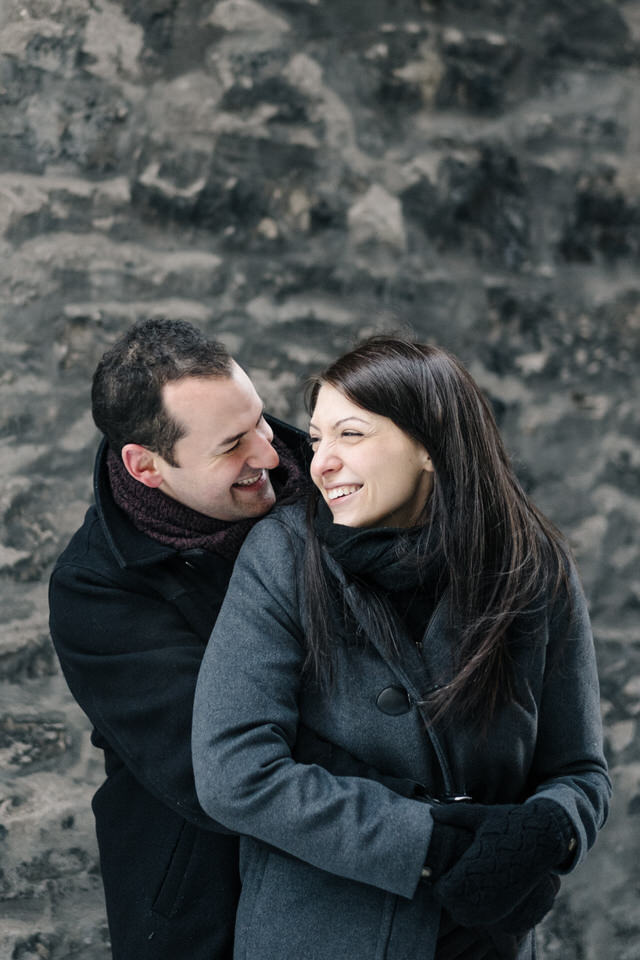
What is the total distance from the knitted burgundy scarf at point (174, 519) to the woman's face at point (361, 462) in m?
0.22

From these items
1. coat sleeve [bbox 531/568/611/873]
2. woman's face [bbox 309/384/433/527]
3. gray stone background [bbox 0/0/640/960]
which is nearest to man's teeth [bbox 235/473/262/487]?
woman's face [bbox 309/384/433/527]

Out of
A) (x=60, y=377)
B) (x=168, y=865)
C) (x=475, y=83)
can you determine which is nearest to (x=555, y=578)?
(x=168, y=865)

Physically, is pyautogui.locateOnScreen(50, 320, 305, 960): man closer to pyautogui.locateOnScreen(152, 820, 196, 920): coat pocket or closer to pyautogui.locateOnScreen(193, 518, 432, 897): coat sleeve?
pyautogui.locateOnScreen(152, 820, 196, 920): coat pocket

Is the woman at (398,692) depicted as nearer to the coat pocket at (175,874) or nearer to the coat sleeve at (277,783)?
the coat sleeve at (277,783)

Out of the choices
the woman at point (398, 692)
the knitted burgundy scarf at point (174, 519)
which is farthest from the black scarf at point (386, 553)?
the knitted burgundy scarf at point (174, 519)

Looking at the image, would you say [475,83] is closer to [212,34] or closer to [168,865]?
[212,34]

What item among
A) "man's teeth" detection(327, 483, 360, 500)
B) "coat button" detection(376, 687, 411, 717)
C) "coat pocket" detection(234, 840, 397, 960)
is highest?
"man's teeth" detection(327, 483, 360, 500)

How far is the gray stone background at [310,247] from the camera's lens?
2.66 meters

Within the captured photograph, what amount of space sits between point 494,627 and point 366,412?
419mm

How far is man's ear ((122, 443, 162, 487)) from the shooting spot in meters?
1.88

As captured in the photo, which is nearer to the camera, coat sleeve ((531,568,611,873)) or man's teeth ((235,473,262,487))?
coat sleeve ((531,568,611,873))

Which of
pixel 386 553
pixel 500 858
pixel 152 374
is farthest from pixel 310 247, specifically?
pixel 500 858

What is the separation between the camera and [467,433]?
1695mm

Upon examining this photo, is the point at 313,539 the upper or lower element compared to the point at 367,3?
lower
